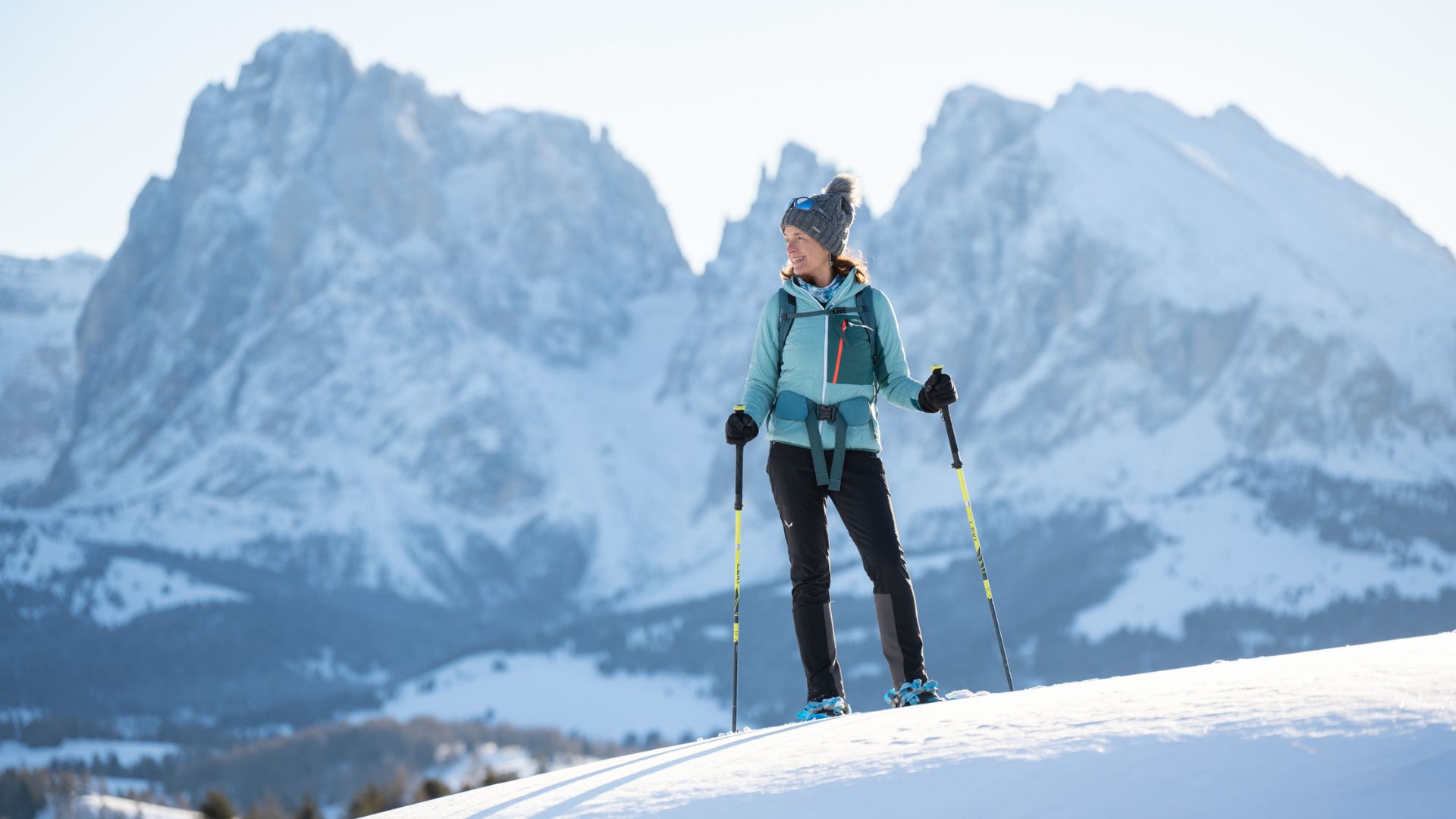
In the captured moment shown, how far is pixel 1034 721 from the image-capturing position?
721 cm

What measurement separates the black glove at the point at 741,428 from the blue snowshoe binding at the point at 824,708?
1.92 m

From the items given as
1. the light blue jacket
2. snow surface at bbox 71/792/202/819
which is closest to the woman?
the light blue jacket

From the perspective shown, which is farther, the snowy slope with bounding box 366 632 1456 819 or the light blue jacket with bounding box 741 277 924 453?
the light blue jacket with bounding box 741 277 924 453

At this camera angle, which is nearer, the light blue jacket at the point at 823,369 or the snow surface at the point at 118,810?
the light blue jacket at the point at 823,369

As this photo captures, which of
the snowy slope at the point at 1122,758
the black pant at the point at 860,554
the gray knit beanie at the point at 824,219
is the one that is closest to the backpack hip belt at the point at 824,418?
the black pant at the point at 860,554

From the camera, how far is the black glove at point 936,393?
34.8 ft

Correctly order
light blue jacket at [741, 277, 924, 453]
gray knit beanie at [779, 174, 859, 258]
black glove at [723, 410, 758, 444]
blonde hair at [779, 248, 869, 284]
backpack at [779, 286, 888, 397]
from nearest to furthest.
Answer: black glove at [723, 410, 758, 444] → light blue jacket at [741, 277, 924, 453] → backpack at [779, 286, 888, 397] → gray knit beanie at [779, 174, 859, 258] → blonde hair at [779, 248, 869, 284]

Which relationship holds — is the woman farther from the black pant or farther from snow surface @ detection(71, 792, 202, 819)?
snow surface @ detection(71, 792, 202, 819)

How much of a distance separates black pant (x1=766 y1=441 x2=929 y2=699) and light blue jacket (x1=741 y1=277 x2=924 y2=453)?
16cm

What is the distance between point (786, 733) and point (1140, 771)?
3015 mm

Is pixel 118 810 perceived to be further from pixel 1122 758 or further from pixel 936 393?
pixel 1122 758

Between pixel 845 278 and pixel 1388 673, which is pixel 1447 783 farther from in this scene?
pixel 845 278

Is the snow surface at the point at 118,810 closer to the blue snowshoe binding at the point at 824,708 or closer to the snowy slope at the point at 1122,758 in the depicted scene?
the blue snowshoe binding at the point at 824,708

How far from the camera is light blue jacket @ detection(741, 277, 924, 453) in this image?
1050 cm
